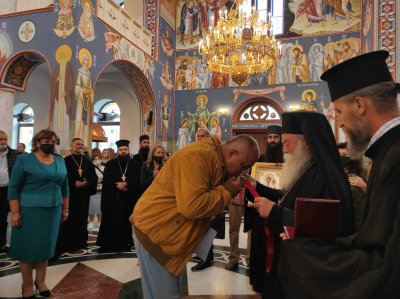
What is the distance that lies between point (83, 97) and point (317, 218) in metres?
9.10

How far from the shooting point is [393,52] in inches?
317

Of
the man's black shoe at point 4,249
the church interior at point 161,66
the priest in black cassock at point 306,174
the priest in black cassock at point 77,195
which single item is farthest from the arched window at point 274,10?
the priest in black cassock at point 306,174

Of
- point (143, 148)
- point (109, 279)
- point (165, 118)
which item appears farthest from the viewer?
point (165, 118)

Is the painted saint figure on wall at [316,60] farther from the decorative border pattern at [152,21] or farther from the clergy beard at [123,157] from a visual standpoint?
the clergy beard at [123,157]

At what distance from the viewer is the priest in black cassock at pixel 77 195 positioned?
5414 millimetres

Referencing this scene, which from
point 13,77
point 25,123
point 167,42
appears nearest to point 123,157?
point 13,77

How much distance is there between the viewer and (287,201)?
2.11 meters

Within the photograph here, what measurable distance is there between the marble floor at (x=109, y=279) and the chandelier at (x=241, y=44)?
5408mm

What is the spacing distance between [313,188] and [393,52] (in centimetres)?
782

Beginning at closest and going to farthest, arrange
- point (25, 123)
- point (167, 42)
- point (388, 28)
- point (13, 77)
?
point (388, 28), point (13, 77), point (167, 42), point (25, 123)

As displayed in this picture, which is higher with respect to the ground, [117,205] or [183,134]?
[183,134]

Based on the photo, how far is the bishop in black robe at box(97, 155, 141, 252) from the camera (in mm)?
5570

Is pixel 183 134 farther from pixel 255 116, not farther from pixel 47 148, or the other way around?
pixel 47 148

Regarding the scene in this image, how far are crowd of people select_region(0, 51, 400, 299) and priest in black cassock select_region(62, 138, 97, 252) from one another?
1.51 meters
